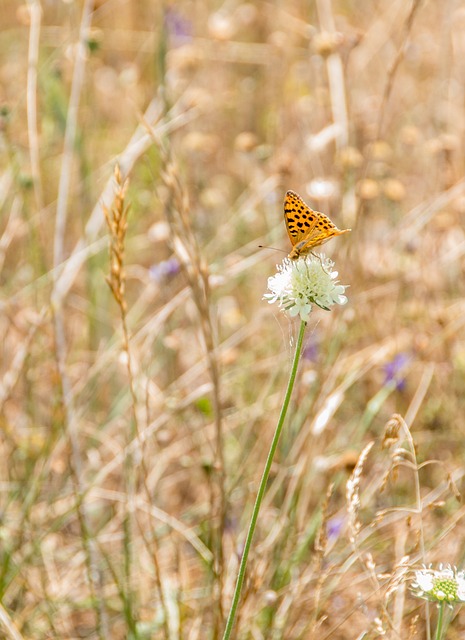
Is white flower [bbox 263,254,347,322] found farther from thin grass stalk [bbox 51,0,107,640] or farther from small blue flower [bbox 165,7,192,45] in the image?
small blue flower [bbox 165,7,192,45]

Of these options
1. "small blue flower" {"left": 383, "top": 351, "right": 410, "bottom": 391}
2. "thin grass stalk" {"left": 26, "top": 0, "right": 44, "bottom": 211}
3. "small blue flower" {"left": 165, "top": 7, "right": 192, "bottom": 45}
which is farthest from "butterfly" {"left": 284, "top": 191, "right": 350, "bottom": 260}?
"small blue flower" {"left": 165, "top": 7, "right": 192, "bottom": 45}

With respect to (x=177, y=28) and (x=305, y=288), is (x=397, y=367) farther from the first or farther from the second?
(x=177, y=28)

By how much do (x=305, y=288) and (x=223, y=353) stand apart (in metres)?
0.91

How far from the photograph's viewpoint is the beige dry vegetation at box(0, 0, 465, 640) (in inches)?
48.6

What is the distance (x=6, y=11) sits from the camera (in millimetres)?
3227

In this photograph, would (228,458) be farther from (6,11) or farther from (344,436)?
(6,11)

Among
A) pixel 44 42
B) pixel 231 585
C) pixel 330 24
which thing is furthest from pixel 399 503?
pixel 44 42

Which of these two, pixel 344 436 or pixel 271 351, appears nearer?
pixel 344 436

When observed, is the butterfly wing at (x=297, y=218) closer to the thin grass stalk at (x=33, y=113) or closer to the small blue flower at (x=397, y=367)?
the thin grass stalk at (x=33, y=113)

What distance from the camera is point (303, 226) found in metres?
0.86

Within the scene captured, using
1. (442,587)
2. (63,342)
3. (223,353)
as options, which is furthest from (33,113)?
Answer: (442,587)

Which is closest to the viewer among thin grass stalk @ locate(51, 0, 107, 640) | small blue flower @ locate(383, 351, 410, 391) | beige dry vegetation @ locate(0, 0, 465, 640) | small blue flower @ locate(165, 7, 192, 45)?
beige dry vegetation @ locate(0, 0, 465, 640)

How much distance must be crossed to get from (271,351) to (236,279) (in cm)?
33

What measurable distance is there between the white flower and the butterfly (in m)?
0.03
